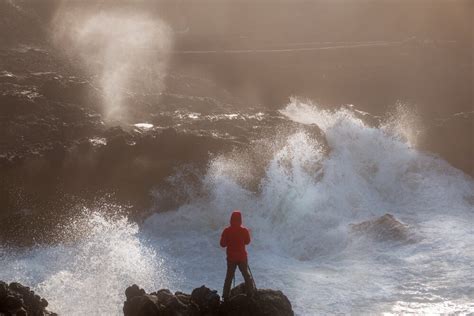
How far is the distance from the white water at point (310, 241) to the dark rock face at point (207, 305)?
5.02 metres

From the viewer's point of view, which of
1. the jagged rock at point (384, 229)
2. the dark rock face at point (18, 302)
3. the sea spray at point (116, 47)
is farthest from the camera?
the sea spray at point (116, 47)

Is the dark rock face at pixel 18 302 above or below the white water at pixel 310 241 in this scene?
→ below

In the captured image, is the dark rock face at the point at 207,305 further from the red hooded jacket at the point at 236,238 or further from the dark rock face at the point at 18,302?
the dark rock face at the point at 18,302

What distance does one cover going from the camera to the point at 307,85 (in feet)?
141

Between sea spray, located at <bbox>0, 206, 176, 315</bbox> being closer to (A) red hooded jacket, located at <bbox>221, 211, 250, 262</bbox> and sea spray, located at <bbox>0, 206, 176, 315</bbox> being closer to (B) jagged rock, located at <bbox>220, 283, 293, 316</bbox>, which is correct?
(B) jagged rock, located at <bbox>220, 283, 293, 316</bbox>

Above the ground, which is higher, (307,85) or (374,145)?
(307,85)

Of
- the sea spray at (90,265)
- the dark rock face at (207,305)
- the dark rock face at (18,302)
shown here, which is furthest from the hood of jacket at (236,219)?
the sea spray at (90,265)

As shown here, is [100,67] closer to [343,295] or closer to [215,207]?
[215,207]

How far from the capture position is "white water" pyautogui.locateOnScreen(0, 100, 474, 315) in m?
20.2

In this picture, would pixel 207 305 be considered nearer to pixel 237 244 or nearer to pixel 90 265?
pixel 237 244

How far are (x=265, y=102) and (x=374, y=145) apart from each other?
8.55 metres

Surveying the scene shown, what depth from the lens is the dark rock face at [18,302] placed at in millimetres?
13922

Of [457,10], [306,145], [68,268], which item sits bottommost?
[68,268]

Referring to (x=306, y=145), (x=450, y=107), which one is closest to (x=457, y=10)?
(x=450, y=107)
